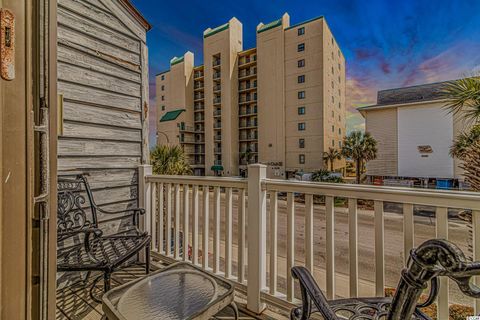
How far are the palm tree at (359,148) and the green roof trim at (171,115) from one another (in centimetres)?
1808

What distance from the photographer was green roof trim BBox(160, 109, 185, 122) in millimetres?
A: 27552

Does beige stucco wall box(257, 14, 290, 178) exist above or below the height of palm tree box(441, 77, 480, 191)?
above

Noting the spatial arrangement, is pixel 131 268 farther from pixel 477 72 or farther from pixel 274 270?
pixel 477 72

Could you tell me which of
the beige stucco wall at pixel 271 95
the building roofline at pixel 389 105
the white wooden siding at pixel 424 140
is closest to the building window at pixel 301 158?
the beige stucco wall at pixel 271 95

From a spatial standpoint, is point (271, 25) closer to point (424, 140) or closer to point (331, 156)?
point (331, 156)

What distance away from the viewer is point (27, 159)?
1.65 feet

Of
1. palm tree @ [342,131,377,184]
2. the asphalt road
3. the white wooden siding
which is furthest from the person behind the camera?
palm tree @ [342,131,377,184]

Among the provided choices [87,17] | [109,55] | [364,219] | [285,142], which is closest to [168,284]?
[109,55]

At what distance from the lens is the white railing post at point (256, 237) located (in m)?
1.76

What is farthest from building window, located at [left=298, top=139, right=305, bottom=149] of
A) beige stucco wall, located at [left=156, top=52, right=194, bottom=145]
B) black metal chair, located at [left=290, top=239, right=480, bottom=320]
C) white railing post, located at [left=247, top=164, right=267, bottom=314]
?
black metal chair, located at [left=290, top=239, right=480, bottom=320]

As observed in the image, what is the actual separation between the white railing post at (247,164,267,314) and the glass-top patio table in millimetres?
431

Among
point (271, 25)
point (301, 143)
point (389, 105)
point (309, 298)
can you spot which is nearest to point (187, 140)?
point (301, 143)

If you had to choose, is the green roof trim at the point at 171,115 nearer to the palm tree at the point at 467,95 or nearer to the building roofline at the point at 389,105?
the building roofline at the point at 389,105

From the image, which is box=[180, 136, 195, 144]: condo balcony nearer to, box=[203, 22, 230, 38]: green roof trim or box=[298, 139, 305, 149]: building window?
box=[203, 22, 230, 38]: green roof trim
